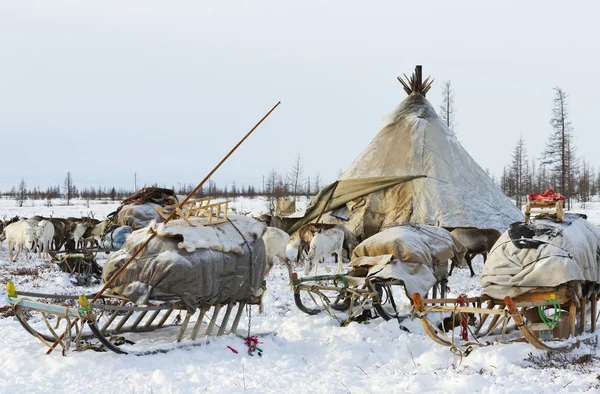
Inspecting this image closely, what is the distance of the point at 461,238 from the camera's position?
1539 cm

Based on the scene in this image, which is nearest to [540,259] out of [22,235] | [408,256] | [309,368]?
[408,256]

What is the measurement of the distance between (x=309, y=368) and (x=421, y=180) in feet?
40.6

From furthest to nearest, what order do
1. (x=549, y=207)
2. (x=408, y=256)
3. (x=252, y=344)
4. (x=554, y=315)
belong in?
(x=408, y=256), (x=549, y=207), (x=252, y=344), (x=554, y=315)

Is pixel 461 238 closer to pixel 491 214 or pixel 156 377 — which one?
pixel 491 214

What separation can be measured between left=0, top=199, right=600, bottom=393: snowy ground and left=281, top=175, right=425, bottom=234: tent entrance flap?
34.0 feet

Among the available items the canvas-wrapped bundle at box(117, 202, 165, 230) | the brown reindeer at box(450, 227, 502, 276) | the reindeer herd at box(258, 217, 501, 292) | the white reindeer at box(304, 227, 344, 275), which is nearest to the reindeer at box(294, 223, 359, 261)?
the reindeer herd at box(258, 217, 501, 292)

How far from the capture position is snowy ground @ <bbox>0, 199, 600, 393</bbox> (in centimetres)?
540

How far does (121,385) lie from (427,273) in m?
4.54

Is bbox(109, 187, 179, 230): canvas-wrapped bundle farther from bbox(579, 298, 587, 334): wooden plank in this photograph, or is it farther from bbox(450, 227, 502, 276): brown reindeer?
bbox(579, 298, 587, 334): wooden plank

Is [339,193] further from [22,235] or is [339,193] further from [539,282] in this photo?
[539,282]

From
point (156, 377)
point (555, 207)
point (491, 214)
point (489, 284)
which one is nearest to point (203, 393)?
point (156, 377)

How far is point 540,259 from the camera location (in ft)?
21.8

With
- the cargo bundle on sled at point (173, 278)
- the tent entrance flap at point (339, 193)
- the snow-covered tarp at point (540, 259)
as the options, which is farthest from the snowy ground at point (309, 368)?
the tent entrance flap at point (339, 193)

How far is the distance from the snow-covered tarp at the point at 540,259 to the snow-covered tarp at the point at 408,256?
1199mm
